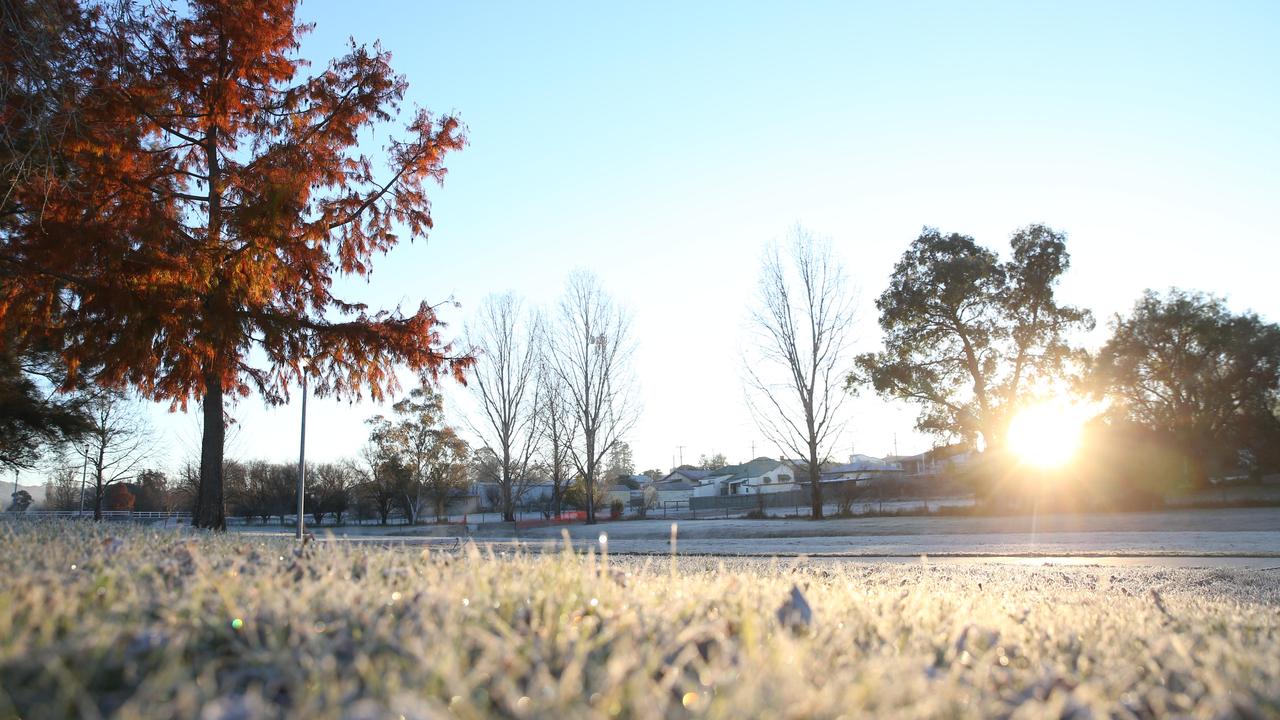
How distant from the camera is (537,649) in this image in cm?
223

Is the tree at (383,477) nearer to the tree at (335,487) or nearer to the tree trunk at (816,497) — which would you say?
the tree at (335,487)

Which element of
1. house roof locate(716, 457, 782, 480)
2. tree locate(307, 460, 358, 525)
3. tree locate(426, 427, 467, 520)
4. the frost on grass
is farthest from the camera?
house roof locate(716, 457, 782, 480)

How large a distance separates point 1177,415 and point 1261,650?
39.2m

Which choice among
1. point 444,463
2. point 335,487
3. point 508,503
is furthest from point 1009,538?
point 335,487

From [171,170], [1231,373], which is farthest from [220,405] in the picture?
[1231,373]

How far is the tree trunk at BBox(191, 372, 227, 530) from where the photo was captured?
12562mm

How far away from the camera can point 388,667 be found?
201 cm

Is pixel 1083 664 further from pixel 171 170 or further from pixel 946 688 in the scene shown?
pixel 171 170

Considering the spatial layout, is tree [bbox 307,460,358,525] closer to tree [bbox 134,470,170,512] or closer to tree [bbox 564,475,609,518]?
tree [bbox 134,470,170,512]

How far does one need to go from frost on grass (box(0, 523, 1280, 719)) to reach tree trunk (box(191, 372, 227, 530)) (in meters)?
9.72

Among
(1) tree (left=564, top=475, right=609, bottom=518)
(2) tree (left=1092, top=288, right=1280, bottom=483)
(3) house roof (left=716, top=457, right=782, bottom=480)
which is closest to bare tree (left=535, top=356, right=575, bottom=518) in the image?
(1) tree (left=564, top=475, right=609, bottom=518)

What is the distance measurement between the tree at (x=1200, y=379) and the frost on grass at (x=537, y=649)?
35.9 m

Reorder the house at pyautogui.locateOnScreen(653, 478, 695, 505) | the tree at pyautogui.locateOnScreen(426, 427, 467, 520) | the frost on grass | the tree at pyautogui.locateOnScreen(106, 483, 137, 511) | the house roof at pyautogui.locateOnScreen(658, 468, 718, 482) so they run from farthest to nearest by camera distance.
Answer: the house roof at pyautogui.locateOnScreen(658, 468, 718, 482) < the house at pyautogui.locateOnScreen(653, 478, 695, 505) < the tree at pyautogui.locateOnScreen(106, 483, 137, 511) < the tree at pyautogui.locateOnScreen(426, 427, 467, 520) < the frost on grass

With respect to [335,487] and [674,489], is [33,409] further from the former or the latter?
[674,489]
